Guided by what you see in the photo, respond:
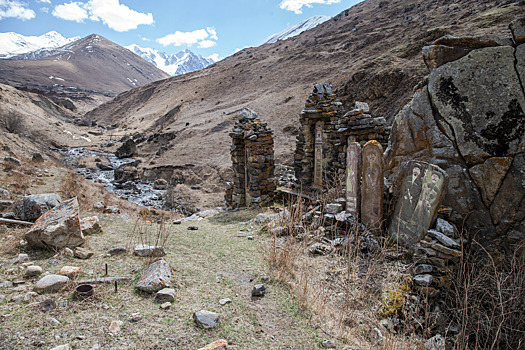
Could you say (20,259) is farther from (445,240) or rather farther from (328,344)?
(445,240)

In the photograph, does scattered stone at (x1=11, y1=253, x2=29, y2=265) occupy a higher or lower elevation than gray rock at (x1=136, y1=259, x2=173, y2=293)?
higher

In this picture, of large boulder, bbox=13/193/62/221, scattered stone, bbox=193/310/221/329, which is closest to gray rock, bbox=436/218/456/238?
scattered stone, bbox=193/310/221/329

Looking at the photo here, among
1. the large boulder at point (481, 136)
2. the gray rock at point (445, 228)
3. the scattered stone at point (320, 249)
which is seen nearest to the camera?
the gray rock at point (445, 228)

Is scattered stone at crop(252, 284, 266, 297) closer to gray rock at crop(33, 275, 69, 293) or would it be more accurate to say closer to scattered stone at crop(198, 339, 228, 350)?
scattered stone at crop(198, 339, 228, 350)

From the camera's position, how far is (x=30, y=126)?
1171 inches

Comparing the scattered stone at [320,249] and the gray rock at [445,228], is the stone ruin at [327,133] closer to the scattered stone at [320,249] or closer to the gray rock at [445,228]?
the scattered stone at [320,249]

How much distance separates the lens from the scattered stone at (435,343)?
323cm

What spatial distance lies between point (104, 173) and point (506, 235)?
23771 millimetres

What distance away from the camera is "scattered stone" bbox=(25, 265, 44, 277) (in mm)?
3730

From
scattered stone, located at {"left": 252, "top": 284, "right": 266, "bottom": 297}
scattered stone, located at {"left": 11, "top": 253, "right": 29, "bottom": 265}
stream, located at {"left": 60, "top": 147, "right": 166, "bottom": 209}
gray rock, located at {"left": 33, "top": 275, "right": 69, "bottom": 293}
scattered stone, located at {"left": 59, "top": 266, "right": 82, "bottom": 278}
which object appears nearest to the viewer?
gray rock, located at {"left": 33, "top": 275, "right": 69, "bottom": 293}

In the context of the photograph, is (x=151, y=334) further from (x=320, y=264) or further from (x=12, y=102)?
(x=12, y=102)

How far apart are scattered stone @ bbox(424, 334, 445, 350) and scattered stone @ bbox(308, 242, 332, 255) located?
85.1 inches

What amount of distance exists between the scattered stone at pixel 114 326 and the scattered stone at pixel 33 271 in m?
1.65

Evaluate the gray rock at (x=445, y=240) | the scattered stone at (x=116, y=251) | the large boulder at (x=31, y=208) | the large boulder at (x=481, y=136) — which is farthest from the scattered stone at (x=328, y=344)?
the large boulder at (x=31, y=208)
